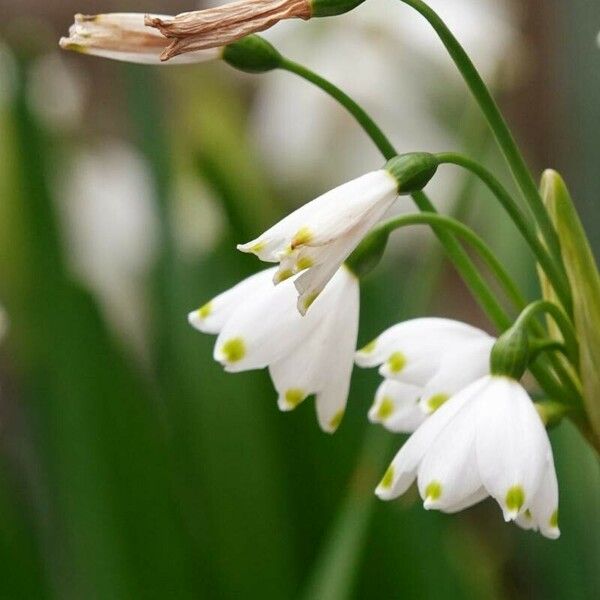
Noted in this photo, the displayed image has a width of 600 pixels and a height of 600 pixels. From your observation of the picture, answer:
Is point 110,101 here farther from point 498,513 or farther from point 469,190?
point 469,190

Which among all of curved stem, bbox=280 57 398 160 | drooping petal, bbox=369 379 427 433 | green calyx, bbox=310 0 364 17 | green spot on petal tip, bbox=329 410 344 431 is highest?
green calyx, bbox=310 0 364 17

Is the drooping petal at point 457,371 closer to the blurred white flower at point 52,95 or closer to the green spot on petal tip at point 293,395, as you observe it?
the green spot on petal tip at point 293,395

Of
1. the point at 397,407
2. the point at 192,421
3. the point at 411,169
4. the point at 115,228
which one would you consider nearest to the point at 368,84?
the point at 115,228

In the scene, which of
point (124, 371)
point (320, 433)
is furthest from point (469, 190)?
point (124, 371)

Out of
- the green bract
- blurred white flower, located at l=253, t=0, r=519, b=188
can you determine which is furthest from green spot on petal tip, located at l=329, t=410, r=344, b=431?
blurred white flower, located at l=253, t=0, r=519, b=188

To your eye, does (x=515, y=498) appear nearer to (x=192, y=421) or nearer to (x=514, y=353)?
(x=514, y=353)

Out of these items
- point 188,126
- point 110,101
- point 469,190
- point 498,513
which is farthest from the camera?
point 110,101

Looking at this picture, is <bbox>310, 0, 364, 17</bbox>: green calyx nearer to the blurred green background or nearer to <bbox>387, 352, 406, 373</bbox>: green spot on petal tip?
<bbox>387, 352, 406, 373</bbox>: green spot on petal tip
